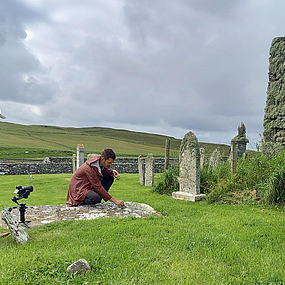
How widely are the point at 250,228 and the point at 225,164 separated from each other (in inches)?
232

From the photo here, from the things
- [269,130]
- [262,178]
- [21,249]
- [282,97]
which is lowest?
[21,249]

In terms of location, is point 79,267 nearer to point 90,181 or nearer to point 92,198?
point 90,181

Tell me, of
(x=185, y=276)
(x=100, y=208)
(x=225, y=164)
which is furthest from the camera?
(x=225, y=164)

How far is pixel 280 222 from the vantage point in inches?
235

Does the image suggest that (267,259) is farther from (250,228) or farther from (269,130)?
(269,130)

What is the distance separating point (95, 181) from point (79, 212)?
0.85 m

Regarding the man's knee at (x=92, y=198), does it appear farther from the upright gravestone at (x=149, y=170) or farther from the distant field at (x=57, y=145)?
the upright gravestone at (x=149, y=170)

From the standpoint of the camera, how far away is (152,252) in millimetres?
3986

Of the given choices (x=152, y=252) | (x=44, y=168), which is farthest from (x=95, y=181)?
(x=44, y=168)

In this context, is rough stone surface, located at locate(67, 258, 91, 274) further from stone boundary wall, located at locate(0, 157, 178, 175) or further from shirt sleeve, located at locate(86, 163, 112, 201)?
stone boundary wall, located at locate(0, 157, 178, 175)

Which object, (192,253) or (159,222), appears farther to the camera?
A: (159,222)

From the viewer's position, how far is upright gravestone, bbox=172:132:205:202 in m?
9.12

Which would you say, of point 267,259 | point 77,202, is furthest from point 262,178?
point 77,202

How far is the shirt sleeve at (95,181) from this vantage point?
659 cm
